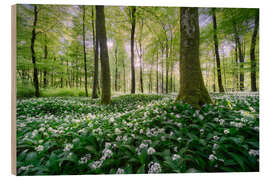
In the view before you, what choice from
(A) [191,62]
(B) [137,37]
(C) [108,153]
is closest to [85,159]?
(C) [108,153]

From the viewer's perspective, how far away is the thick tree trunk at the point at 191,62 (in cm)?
270

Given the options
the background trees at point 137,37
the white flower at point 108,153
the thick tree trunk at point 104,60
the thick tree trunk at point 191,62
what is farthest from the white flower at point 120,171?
the thick tree trunk at point 104,60

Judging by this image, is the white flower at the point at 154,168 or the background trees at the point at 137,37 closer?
the white flower at the point at 154,168

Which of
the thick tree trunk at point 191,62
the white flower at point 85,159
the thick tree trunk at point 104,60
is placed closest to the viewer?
the white flower at point 85,159

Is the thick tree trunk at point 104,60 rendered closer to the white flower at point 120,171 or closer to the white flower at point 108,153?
the white flower at point 108,153

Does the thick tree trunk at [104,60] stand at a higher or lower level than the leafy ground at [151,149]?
higher

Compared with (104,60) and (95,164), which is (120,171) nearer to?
(95,164)

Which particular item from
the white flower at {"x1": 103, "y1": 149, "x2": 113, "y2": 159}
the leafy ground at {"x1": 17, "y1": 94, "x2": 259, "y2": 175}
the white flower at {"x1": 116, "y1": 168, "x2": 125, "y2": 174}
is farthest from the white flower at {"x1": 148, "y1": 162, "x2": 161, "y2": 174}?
the white flower at {"x1": 103, "y1": 149, "x2": 113, "y2": 159}

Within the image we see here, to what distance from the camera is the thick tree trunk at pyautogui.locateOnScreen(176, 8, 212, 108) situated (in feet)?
8.85

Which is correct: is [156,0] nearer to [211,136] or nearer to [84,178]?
[211,136]

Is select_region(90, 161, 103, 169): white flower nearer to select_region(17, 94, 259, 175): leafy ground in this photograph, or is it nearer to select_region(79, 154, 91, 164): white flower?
select_region(17, 94, 259, 175): leafy ground

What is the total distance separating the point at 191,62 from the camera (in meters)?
2.82

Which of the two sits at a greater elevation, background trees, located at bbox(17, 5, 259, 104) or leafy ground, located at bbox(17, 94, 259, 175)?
background trees, located at bbox(17, 5, 259, 104)

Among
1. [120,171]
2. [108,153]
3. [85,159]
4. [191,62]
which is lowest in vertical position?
[120,171]
